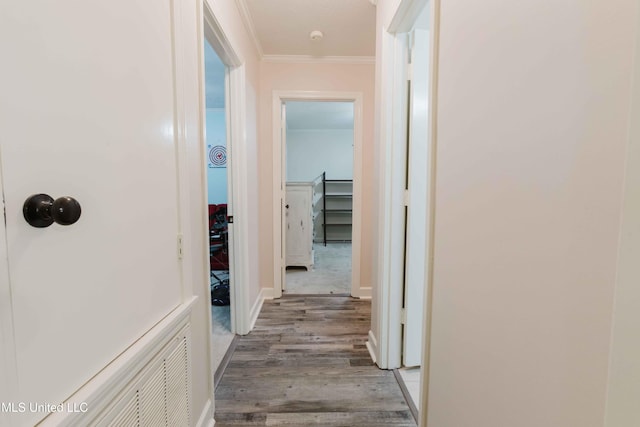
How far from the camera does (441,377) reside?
42.1 inches

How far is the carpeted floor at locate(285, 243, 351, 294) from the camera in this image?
3.33 meters

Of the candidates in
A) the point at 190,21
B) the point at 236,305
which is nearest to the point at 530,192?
the point at 190,21

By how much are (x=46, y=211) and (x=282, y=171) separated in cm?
251

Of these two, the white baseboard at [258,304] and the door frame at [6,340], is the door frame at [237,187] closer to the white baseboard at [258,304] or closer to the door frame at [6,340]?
the white baseboard at [258,304]

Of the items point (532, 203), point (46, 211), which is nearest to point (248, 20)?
point (46, 211)

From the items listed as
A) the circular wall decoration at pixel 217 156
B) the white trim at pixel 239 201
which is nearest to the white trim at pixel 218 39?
the white trim at pixel 239 201

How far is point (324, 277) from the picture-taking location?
3785 mm

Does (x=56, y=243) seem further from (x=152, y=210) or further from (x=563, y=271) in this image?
(x=563, y=271)

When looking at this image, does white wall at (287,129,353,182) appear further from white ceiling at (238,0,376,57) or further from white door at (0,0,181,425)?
white door at (0,0,181,425)

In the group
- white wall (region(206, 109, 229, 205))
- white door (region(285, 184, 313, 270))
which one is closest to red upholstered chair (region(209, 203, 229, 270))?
white door (region(285, 184, 313, 270))

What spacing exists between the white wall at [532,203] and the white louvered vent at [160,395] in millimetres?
970

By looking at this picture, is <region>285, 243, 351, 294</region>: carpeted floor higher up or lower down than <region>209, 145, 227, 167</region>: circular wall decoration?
lower down

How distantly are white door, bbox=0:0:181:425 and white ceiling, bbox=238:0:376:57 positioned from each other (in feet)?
4.71

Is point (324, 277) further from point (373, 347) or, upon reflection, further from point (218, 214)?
point (373, 347)
